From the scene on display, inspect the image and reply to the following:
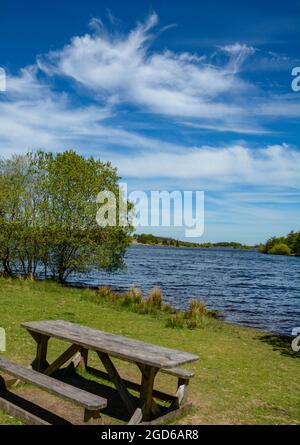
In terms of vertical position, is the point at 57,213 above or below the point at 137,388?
above

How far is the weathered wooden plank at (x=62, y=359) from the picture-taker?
7.51 meters

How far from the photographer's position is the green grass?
7.21m

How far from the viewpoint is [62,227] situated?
82.8 ft

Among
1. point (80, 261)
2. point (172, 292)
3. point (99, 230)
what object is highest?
point (99, 230)

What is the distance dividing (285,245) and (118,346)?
15585 cm

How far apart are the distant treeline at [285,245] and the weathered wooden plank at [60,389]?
144 m

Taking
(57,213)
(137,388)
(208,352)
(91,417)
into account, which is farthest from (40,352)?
(57,213)

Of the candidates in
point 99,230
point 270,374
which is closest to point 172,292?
point 99,230

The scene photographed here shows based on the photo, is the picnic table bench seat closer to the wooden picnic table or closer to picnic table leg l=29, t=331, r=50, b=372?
the wooden picnic table

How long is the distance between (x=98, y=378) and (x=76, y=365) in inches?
21.9

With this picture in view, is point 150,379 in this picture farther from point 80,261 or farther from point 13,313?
point 80,261

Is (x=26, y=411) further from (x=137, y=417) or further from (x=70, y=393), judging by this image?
(x=137, y=417)

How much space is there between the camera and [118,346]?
21.0ft

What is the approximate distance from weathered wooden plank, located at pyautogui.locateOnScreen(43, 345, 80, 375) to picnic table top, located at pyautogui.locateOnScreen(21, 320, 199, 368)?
0.37m
